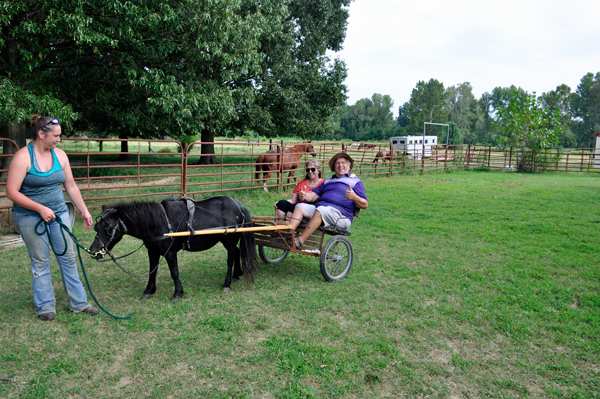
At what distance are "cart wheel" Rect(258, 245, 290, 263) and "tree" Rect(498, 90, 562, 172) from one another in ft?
66.6

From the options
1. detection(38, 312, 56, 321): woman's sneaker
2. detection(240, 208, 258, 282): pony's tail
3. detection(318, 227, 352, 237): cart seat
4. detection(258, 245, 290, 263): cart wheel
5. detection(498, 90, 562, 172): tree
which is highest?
detection(498, 90, 562, 172): tree

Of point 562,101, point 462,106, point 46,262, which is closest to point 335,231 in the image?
point 46,262

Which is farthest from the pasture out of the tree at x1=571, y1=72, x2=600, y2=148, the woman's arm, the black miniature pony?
the tree at x1=571, y1=72, x2=600, y2=148

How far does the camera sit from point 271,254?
567 centimetres

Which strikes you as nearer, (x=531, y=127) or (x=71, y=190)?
(x=71, y=190)

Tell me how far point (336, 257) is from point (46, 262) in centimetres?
309

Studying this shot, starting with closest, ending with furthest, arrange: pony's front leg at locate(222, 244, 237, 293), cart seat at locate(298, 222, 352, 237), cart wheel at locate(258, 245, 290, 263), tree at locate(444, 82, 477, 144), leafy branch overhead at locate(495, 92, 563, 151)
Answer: pony's front leg at locate(222, 244, 237, 293) < cart seat at locate(298, 222, 352, 237) < cart wheel at locate(258, 245, 290, 263) < leafy branch overhead at locate(495, 92, 563, 151) < tree at locate(444, 82, 477, 144)

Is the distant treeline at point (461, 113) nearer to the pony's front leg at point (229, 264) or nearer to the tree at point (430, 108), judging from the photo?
the tree at point (430, 108)

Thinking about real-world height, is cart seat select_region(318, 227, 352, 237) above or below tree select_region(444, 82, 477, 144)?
below

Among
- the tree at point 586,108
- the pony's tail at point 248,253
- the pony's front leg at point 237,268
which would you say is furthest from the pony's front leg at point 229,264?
the tree at point 586,108

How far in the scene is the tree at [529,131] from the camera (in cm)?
2145

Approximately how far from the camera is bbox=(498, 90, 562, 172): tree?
21.5m

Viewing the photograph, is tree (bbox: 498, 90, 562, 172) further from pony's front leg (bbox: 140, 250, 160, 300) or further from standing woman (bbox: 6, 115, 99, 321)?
standing woman (bbox: 6, 115, 99, 321)

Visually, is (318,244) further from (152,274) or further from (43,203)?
(43,203)
